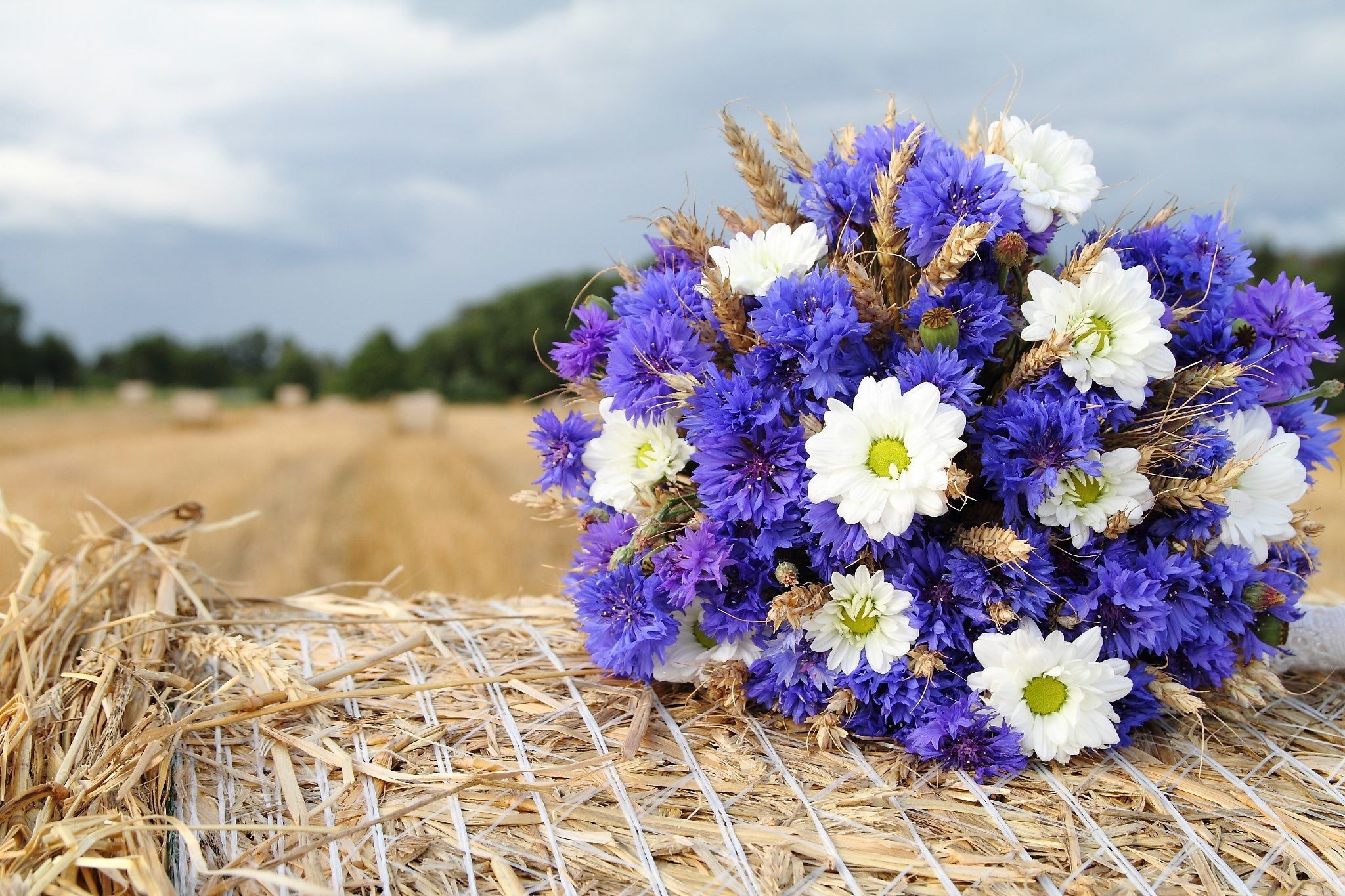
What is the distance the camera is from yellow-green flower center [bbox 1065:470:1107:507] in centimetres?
122

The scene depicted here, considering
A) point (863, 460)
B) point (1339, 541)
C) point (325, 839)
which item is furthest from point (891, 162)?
point (1339, 541)

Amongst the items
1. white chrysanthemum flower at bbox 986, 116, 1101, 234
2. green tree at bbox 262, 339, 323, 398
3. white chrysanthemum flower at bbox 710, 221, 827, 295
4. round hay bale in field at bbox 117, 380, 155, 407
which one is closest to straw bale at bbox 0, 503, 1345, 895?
white chrysanthemum flower at bbox 710, 221, 827, 295

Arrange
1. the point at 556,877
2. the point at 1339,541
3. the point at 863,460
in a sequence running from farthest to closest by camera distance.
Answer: the point at 1339,541, the point at 863,460, the point at 556,877

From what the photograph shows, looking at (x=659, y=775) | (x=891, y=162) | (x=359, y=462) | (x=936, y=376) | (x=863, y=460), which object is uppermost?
(x=891, y=162)

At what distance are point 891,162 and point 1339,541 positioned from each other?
3.87 metres

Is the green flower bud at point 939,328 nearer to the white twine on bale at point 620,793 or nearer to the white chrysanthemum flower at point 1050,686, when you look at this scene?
the white chrysanthemum flower at point 1050,686

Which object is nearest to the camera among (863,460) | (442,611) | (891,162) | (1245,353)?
(863,460)

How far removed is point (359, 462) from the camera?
929 centimetres

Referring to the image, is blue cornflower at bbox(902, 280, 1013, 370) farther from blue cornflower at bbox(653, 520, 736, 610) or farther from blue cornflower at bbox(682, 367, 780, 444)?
blue cornflower at bbox(653, 520, 736, 610)

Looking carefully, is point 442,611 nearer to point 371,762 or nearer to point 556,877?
point 371,762

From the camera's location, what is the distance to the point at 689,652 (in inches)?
55.4

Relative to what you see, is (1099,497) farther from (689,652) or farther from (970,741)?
(689,652)

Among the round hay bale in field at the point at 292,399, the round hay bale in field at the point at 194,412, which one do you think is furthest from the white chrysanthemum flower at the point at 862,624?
the round hay bale in field at the point at 292,399

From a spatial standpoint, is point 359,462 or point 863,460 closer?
point 863,460
